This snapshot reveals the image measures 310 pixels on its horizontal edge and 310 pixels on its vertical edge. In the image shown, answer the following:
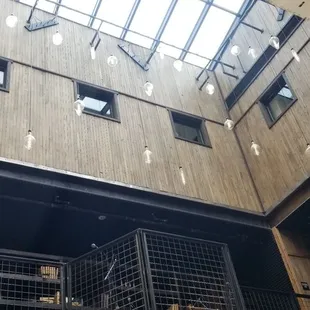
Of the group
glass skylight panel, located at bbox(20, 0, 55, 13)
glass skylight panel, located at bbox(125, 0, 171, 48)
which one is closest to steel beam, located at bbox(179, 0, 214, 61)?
glass skylight panel, located at bbox(125, 0, 171, 48)

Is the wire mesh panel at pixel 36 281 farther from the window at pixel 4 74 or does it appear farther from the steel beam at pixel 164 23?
the steel beam at pixel 164 23

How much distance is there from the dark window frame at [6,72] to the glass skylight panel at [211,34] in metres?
5.33

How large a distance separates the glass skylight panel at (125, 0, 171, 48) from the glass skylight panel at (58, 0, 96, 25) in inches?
45.8

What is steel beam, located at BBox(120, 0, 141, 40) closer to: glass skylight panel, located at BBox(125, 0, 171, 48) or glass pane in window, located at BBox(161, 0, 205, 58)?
glass skylight panel, located at BBox(125, 0, 171, 48)

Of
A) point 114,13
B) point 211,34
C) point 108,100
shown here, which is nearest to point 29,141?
point 108,100

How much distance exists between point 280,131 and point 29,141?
18.5ft

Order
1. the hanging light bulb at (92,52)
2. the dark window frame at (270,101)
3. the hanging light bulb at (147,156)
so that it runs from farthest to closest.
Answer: the dark window frame at (270,101) → the hanging light bulb at (92,52) → the hanging light bulb at (147,156)

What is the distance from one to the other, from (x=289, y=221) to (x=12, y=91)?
20.1 feet

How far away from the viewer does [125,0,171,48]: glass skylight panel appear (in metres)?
11.5

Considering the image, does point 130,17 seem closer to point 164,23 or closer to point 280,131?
point 164,23

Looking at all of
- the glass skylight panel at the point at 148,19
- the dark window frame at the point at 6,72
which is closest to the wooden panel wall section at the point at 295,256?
the glass skylight panel at the point at 148,19

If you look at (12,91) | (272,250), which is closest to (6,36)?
(12,91)

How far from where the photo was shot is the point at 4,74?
29.9 ft

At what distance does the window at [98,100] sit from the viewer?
9.99 meters
